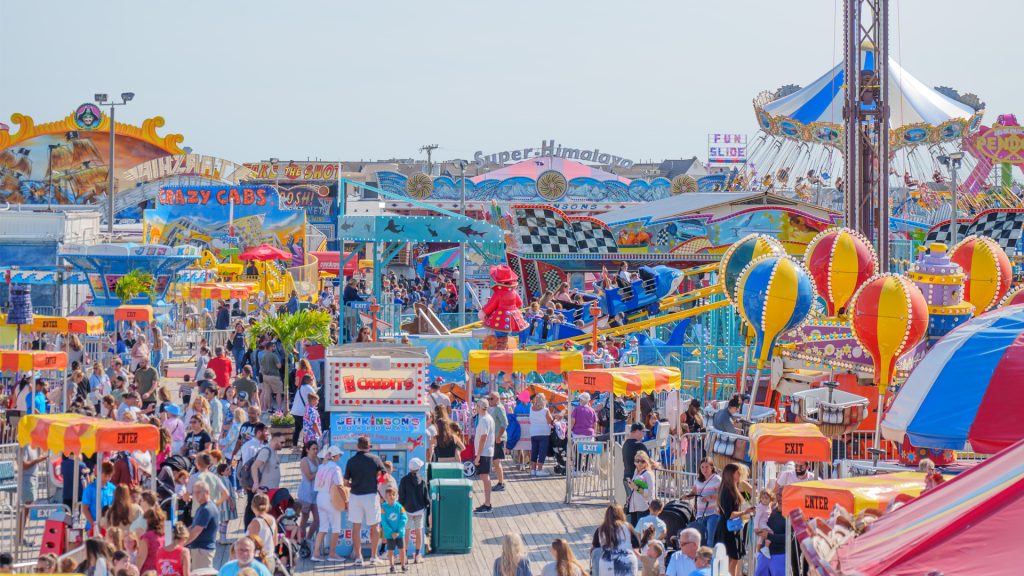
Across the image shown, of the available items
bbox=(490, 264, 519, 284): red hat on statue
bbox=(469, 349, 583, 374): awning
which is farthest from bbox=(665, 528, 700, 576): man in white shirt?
bbox=(490, 264, 519, 284): red hat on statue

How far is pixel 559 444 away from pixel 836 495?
7.94 meters

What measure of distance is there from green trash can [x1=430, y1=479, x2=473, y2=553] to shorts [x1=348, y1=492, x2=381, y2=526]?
70 cm

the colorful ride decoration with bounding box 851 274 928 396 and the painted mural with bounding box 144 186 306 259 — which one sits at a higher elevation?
the painted mural with bounding box 144 186 306 259

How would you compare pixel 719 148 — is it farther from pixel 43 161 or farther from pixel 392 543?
pixel 392 543

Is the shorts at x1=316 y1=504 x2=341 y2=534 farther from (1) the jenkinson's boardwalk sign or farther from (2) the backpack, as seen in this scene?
(1) the jenkinson's boardwalk sign

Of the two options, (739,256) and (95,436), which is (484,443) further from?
(739,256)

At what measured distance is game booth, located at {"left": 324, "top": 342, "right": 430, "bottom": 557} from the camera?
12.1 meters

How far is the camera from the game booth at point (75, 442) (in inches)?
410

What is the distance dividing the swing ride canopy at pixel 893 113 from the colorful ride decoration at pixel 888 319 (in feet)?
→ 75.9

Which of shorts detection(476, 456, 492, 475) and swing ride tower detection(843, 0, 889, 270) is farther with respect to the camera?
swing ride tower detection(843, 0, 889, 270)

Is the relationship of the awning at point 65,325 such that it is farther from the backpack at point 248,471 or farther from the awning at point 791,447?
the awning at point 791,447

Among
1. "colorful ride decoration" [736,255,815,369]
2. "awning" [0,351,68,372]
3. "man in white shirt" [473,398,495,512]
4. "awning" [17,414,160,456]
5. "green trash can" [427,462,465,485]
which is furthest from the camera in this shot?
"awning" [0,351,68,372]

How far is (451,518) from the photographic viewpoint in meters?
12.1

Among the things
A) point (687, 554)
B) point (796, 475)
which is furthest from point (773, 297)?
point (687, 554)
